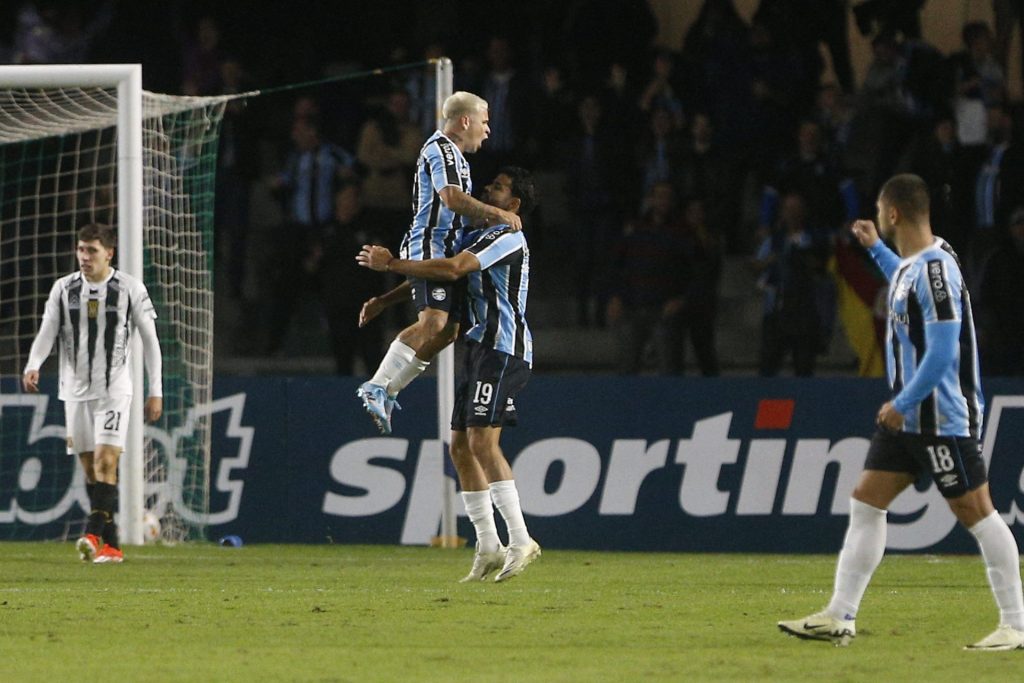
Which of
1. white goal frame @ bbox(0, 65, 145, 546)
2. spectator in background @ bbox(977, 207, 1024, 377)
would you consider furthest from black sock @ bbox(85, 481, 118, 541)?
spectator in background @ bbox(977, 207, 1024, 377)

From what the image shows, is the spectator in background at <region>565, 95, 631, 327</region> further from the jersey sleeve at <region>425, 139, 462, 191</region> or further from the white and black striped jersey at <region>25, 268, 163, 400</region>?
the jersey sleeve at <region>425, 139, 462, 191</region>

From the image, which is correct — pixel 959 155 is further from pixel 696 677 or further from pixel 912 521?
pixel 696 677

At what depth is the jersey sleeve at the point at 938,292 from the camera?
22.6ft

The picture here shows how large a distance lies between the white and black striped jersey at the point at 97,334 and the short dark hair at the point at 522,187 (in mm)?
3180

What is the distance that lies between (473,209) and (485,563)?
198 centimetres

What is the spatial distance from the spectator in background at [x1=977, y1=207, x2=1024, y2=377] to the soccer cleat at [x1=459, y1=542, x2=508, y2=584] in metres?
7.76

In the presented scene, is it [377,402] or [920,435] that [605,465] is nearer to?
[377,402]

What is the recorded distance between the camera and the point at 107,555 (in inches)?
453

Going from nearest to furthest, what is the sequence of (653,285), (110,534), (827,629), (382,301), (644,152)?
(827,629) < (382,301) < (110,534) < (653,285) < (644,152)

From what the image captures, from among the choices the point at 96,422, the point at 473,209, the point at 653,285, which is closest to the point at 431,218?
the point at 473,209

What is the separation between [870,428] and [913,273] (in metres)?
6.58

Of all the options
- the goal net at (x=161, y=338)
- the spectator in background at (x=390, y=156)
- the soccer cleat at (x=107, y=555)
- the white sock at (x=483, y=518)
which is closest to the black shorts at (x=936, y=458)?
the white sock at (x=483, y=518)

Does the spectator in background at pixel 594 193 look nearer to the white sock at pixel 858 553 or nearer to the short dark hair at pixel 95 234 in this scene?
the short dark hair at pixel 95 234

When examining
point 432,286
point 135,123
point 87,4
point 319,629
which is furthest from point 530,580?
point 87,4
